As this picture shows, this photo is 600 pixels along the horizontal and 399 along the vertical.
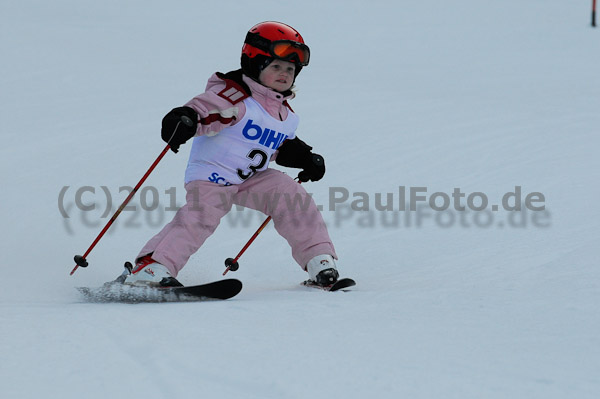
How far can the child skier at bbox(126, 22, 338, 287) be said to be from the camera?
131 inches

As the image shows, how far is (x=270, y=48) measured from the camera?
135 inches

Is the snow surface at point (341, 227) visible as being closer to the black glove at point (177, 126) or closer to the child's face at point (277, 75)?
the black glove at point (177, 126)

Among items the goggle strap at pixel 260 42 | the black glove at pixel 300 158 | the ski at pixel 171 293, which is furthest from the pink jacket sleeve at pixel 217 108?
the ski at pixel 171 293

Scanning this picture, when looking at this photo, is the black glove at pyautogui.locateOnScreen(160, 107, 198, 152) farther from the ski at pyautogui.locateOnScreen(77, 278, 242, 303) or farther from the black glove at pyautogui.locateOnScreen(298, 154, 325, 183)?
the black glove at pyautogui.locateOnScreen(298, 154, 325, 183)

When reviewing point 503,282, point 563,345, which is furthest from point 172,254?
point 563,345

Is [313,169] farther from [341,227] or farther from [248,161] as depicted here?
[341,227]

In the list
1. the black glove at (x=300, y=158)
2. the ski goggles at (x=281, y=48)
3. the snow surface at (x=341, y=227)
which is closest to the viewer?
the snow surface at (x=341, y=227)

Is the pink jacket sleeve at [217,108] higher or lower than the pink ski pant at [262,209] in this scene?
higher

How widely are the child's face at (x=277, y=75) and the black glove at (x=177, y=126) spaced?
481 millimetres

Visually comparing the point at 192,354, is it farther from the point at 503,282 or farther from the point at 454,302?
the point at 503,282

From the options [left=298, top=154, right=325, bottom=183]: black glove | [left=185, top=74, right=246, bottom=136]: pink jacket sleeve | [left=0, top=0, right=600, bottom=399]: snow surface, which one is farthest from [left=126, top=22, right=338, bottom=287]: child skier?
[left=0, top=0, right=600, bottom=399]: snow surface

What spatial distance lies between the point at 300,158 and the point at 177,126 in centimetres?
A: 82

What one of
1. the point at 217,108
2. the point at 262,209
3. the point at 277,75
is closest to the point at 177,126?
the point at 217,108

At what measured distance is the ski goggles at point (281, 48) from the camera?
11.2 feet
